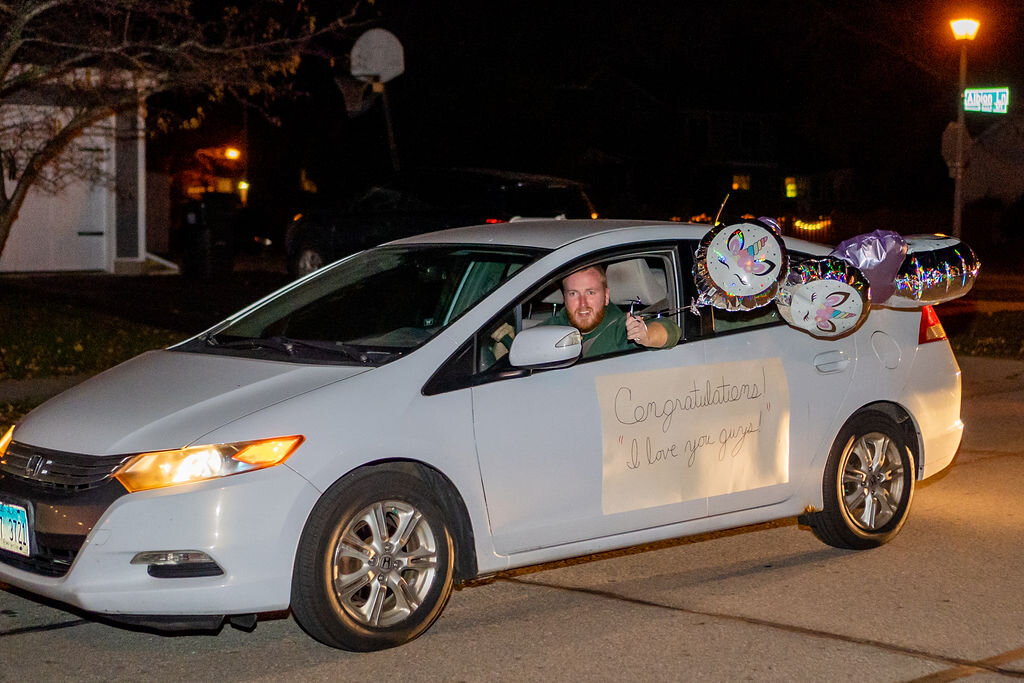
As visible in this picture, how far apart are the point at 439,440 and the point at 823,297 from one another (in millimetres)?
1996

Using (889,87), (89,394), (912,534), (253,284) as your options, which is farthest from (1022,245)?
(89,394)

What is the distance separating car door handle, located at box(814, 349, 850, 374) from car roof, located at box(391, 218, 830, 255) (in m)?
0.51

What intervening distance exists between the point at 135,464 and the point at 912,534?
4.15m

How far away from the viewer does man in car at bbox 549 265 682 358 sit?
6.05 m

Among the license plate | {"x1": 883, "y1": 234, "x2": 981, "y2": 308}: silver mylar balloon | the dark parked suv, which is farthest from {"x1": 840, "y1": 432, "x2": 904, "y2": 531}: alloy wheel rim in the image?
the dark parked suv

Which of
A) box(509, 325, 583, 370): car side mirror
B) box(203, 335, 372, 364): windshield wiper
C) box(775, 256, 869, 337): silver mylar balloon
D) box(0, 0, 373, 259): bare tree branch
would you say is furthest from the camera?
box(0, 0, 373, 259): bare tree branch

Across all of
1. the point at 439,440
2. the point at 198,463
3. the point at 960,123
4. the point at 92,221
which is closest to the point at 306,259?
the point at 92,221

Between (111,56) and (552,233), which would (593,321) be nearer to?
(552,233)

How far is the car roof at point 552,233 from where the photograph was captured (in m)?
6.25

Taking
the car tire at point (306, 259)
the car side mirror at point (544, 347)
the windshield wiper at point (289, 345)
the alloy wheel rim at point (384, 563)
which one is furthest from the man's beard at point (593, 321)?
the car tire at point (306, 259)

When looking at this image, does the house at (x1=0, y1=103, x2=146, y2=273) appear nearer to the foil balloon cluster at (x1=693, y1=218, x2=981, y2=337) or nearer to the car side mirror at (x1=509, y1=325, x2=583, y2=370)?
the foil balloon cluster at (x1=693, y1=218, x2=981, y2=337)

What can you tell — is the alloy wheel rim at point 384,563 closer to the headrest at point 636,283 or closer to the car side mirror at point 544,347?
the car side mirror at point 544,347

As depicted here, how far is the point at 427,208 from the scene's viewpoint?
1764 centimetres

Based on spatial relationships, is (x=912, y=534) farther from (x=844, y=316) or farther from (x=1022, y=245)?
(x=1022, y=245)
